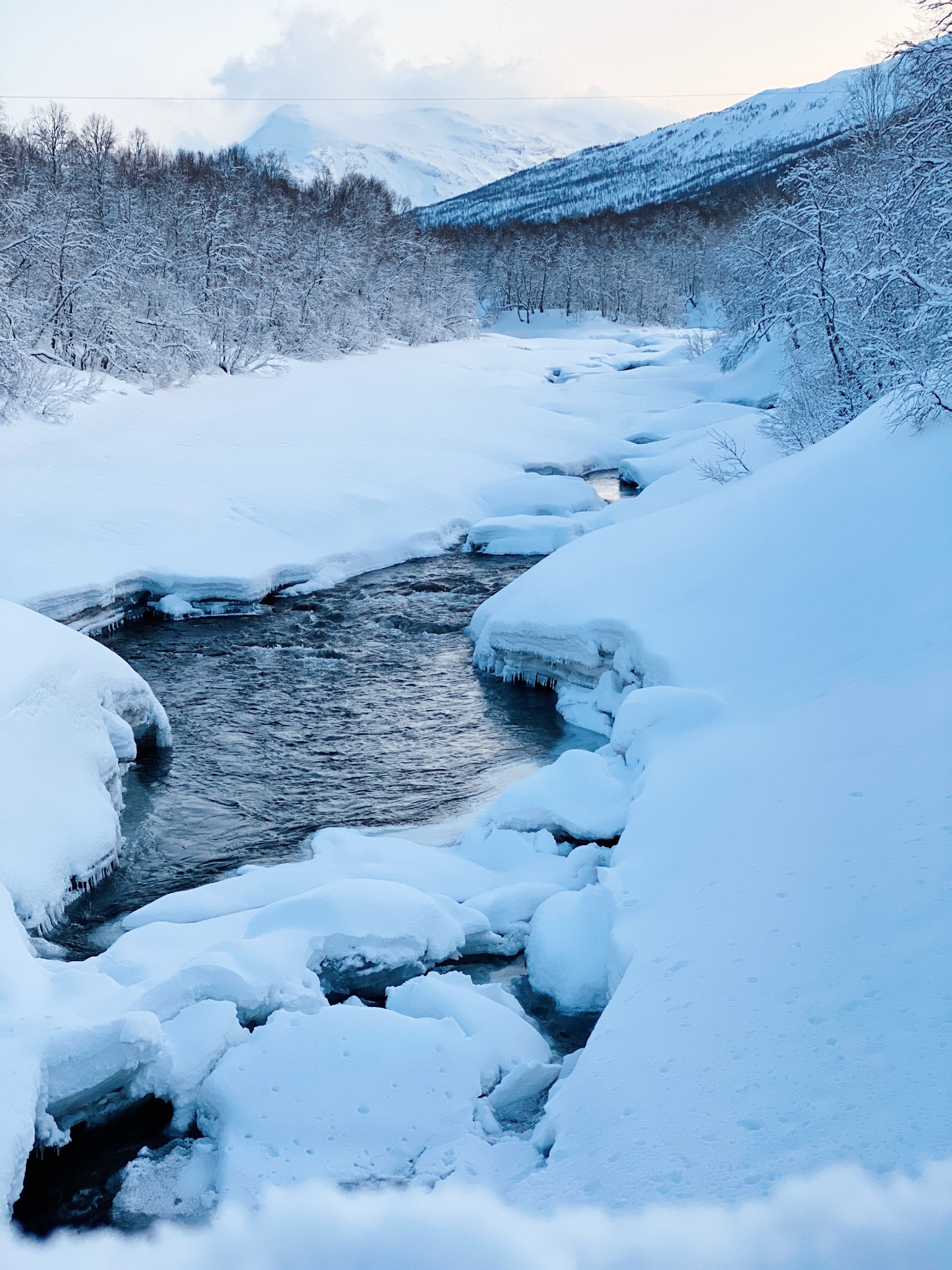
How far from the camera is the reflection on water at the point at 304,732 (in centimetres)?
787

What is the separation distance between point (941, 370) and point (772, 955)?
720cm

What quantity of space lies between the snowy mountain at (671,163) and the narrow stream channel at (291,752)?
111 meters

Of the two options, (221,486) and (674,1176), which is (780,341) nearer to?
(221,486)

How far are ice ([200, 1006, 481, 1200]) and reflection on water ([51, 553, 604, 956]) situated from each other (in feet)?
7.22

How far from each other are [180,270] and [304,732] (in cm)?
2664

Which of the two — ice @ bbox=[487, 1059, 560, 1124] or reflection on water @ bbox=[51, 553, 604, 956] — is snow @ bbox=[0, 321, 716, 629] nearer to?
reflection on water @ bbox=[51, 553, 604, 956]

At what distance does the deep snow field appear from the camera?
136 inches

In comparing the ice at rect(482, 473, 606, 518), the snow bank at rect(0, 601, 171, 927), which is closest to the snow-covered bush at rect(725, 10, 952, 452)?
the ice at rect(482, 473, 606, 518)

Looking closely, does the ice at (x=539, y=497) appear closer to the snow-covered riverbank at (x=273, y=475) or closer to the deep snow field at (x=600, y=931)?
the snow-covered riverbank at (x=273, y=475)

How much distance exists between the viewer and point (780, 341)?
1215 inches

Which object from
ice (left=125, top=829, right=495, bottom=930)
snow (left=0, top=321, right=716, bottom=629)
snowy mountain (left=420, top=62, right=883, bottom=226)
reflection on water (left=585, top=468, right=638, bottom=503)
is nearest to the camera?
ice (left=125, top=829, right=495, bottom=930)

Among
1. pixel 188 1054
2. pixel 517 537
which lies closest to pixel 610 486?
pixel 517 537

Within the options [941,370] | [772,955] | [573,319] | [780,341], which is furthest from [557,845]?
[573,319]

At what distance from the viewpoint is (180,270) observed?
104 ft
